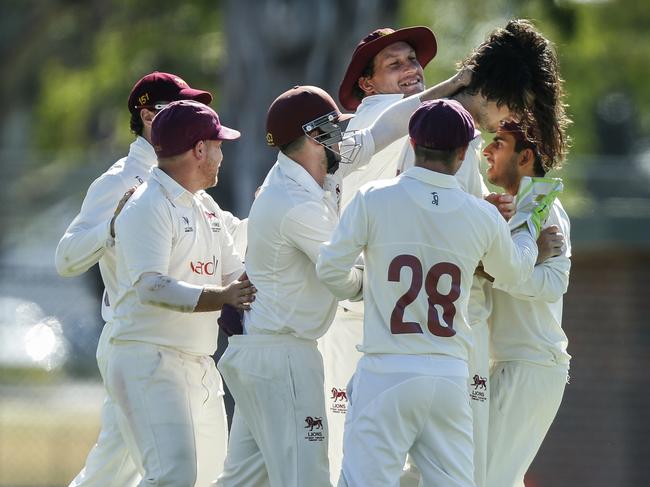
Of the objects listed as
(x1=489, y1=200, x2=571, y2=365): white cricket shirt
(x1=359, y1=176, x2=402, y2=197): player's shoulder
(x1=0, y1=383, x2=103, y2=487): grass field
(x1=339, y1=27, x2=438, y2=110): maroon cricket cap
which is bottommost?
(x1=0, y1=383, x2=103, y2=487): grass field

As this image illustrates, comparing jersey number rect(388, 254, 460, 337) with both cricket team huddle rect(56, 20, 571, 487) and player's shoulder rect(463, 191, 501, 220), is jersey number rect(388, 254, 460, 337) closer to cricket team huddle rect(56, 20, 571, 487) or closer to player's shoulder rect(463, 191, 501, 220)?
cricket team huddle rect(56, 20, 571, 487)

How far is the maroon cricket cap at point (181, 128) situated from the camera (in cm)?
626

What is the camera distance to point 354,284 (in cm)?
572

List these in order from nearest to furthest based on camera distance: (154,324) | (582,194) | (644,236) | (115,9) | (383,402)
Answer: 1. (383,402)
2. (154,324)
3. (644,236)
4. (582,194)
5. (115,9)

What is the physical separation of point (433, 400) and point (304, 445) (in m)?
0.71

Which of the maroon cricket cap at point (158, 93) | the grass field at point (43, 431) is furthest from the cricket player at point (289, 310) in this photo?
the grass field at point (43, 431)

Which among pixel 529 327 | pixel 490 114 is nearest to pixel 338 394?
pixel 529 327

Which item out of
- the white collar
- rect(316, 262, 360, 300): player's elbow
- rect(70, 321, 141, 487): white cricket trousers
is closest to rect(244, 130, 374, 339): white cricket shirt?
the white collar

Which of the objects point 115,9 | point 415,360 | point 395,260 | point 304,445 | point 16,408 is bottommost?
point 16,408

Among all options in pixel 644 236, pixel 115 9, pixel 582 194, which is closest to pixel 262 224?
pixel 644 236

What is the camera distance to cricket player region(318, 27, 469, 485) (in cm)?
667

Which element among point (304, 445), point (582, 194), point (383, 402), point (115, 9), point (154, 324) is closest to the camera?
point (383, 402)

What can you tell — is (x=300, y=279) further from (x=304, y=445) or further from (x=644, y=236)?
(x=644, y=236)

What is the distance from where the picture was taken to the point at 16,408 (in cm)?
1330
